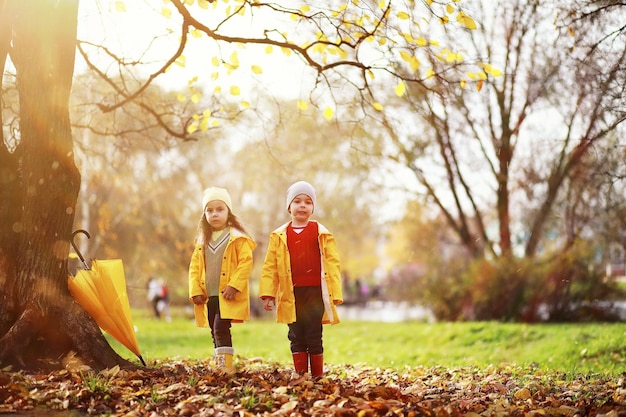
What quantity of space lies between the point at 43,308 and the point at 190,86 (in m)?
4.92

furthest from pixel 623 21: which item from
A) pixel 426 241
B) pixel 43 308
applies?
pixel 426 241

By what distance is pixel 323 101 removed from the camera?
381 inches

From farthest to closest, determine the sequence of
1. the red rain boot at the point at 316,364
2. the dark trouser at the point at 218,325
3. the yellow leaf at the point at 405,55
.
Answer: the yellow leaf at the point at 405,55, the dark trouser at the point at 218,325, the red rain boot at the point at 316,364

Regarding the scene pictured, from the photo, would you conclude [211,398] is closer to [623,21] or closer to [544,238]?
[623,21]

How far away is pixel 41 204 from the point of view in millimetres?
6457

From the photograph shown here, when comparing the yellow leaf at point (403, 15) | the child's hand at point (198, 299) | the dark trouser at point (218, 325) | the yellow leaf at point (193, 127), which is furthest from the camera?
the yellow leaf at point (193, 127)

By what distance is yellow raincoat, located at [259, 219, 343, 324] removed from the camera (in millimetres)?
6238

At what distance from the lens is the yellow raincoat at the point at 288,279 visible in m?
6.24

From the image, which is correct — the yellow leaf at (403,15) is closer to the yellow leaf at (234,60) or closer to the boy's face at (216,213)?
the yellow leaf at (234,60)

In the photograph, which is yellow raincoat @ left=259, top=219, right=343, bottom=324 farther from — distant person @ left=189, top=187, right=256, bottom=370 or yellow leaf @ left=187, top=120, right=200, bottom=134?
yellow leaf @ left=187, top=120, right=200, bottom=134

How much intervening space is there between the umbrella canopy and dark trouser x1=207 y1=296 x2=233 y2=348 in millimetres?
713

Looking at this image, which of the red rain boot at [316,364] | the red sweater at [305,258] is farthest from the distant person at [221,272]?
the red rain boot at [316,364]

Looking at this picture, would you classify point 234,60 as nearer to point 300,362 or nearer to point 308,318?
point 308,318

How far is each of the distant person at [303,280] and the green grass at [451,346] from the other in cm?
323
